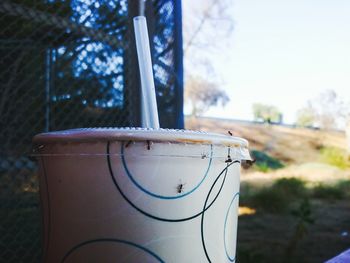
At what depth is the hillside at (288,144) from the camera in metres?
7.93

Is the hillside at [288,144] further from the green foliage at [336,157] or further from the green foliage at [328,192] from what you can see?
the green foliage at [328,192]

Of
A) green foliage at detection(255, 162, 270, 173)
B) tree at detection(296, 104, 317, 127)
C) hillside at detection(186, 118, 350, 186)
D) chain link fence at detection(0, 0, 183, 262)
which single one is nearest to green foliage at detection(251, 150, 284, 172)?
green foliage at detection(255, 162, 270, 173)

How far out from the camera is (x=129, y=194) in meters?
0.83

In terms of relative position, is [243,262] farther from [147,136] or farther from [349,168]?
[349,168]

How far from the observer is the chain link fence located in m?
1.82

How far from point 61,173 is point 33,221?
108 cm

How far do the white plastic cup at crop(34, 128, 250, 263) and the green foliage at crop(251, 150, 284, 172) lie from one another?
7.62 meters

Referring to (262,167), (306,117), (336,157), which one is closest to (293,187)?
(262,167)

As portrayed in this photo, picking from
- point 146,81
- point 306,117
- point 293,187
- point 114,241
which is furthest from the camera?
point 306,117

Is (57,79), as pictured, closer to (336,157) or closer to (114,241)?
(114,241)

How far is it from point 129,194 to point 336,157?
8610 millimetres

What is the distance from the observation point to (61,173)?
0.88m

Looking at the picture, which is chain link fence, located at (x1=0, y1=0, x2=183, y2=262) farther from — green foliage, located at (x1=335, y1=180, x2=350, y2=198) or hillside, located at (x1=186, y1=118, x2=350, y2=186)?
hillside, located at (x1=186, y1=118, x2=350, y2=186)

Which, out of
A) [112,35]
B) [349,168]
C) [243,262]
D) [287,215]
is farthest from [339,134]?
[112,35]
